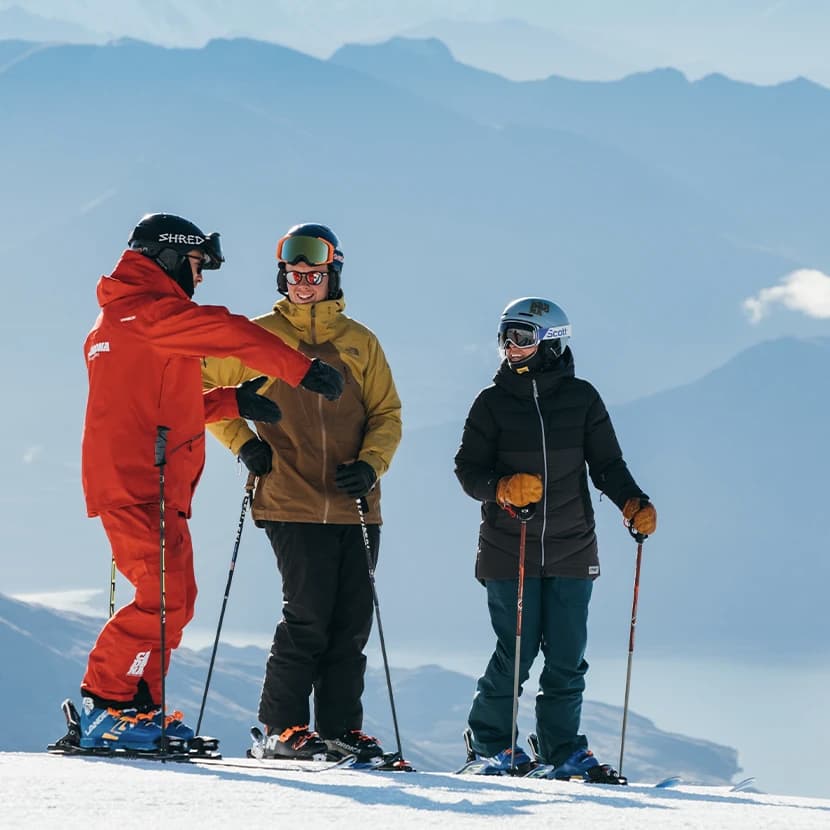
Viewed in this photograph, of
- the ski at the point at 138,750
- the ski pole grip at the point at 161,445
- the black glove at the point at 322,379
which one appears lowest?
the ski at the point at 138,750

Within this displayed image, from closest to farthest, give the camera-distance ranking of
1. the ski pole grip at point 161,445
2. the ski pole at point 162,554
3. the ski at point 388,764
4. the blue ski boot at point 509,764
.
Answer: the ski pole at point 162,554 < the ski pole grip at point 161,445 < the ski at point 388,764 < the blue ski boot at point 509,764

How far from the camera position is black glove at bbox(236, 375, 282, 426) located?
652cm

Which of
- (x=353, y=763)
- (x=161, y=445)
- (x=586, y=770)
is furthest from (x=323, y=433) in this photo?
(x=586, y=770)

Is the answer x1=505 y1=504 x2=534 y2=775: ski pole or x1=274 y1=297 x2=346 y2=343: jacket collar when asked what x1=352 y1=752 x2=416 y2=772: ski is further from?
x1=274 y1=297 x2=346 y2=343: jacket collar

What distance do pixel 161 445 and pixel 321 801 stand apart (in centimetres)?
179

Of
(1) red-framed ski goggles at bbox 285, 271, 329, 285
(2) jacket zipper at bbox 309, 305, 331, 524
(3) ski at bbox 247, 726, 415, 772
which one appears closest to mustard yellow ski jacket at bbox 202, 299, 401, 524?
(2) jacket zipper at bbox 309, 305, 331, 524

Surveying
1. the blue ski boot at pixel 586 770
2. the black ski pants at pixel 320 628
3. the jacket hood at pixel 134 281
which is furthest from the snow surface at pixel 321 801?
the jacket hood at pixel 134 281

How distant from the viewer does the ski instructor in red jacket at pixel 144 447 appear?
5.94 meters

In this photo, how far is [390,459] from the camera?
21.9ft

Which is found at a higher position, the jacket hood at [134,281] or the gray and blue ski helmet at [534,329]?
the gray and blue ski helmet at [534,329]

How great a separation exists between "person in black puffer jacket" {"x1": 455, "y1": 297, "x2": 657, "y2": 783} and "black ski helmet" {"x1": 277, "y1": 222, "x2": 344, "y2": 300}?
866mm

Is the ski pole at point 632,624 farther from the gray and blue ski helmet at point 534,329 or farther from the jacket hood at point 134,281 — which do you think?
the jacket hood at point 134,281

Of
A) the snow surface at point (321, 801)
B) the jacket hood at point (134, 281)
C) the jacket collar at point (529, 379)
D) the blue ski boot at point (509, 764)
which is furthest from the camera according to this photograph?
the jacket collar at point (529, 379)

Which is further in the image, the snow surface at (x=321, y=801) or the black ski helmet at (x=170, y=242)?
the black ski helmet at (x=170, y=242)
